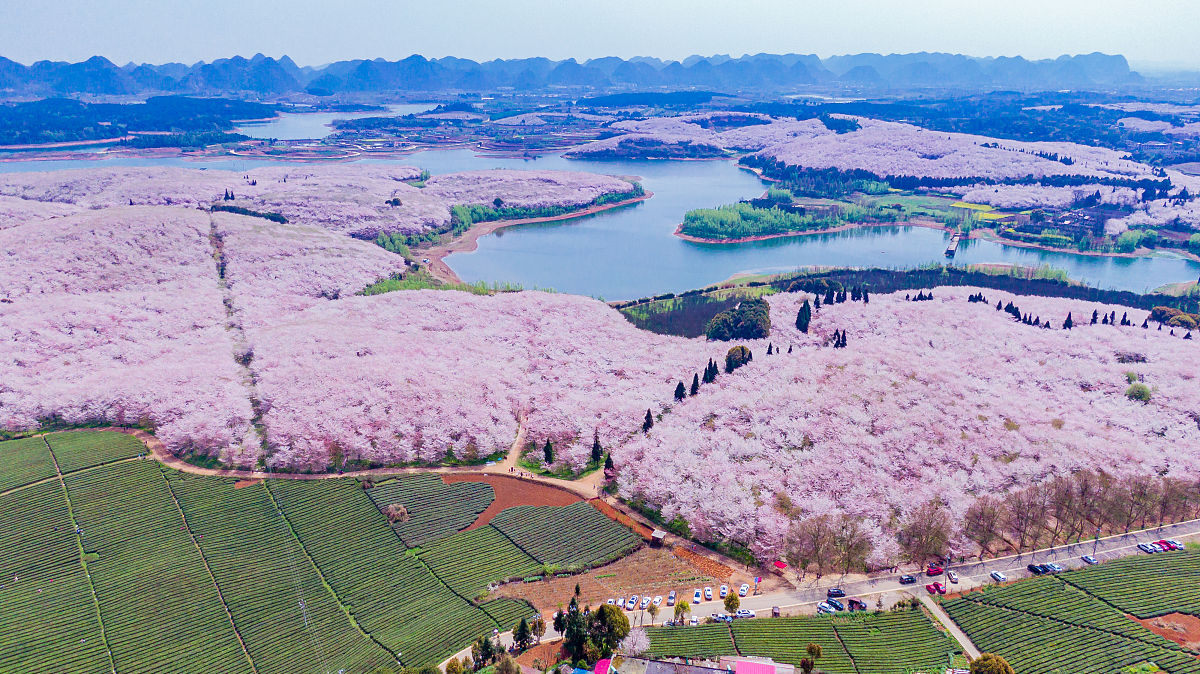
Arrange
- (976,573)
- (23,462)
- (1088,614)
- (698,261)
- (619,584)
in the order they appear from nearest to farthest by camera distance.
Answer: (1088,614), (976,573), (619,584), (23,462), (698,261)

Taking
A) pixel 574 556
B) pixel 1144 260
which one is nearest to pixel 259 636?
pixel 574 556

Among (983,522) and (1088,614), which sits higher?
(983,522)

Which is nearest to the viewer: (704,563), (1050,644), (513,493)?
(1050,644)

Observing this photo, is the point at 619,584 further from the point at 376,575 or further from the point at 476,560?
the point at 376,575

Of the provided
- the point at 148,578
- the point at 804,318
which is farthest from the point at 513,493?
the point at 804,318

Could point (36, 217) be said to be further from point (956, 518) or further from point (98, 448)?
point (956, 518)

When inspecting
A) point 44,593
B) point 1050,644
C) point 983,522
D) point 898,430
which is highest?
point 898,430
